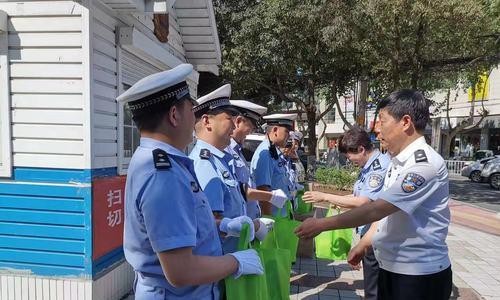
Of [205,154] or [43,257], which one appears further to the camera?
[43,257]

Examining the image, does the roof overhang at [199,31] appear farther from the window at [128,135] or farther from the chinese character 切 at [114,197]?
the chinese character 切 at [114,197]

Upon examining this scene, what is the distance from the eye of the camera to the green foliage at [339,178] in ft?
35.8

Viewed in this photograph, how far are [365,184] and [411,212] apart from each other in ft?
4.24

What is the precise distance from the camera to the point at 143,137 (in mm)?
1555

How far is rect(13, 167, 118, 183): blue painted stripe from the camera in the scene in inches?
137

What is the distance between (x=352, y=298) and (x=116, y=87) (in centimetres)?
341

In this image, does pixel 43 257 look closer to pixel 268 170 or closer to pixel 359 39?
pixel 268 170

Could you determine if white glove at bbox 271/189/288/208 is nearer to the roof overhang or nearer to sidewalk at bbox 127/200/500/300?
sidewalk at bbox 127/200/500/300

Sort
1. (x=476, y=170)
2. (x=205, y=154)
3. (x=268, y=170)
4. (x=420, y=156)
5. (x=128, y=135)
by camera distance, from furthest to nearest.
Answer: (x=476, y=170), (x=128, y=135), (x=268, y=170), (x=205, y=154), (x=420, y=156)

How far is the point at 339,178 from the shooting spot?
11.1 meters

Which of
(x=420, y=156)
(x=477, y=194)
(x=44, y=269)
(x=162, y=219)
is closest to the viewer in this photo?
(x=162, y=219)

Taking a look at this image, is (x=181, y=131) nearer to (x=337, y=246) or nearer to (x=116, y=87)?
(x=337, y=246)

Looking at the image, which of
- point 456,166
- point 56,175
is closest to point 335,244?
point 56,175

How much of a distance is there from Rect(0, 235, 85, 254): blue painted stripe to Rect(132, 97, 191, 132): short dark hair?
7.93ft
